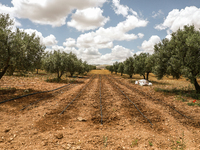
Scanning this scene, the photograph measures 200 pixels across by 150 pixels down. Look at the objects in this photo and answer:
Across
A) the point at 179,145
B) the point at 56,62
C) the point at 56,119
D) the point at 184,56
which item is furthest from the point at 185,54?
the point at 56,62

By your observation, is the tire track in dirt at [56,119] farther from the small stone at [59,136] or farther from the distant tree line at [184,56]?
the distant tree line at [184,56]

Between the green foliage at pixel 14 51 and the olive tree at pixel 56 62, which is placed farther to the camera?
the olive tree at pixel 56 62

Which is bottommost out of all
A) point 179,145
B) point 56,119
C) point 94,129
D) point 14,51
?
point 179,145

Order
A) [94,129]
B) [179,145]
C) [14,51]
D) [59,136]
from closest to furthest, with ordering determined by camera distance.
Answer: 1. [179,145]
2. [59,136]
3. [94,129]
4. [14,51]

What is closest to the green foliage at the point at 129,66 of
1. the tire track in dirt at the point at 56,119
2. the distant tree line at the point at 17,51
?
the distant tree line at the point at 17,51

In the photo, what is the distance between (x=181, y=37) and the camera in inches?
674

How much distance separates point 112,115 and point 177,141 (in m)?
4.91

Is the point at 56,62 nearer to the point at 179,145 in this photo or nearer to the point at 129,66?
the point at 129,66

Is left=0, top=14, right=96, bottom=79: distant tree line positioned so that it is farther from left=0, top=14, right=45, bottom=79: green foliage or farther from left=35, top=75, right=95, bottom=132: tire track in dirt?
left=35, top=75, right=95, bottom=132: tire track in dirt

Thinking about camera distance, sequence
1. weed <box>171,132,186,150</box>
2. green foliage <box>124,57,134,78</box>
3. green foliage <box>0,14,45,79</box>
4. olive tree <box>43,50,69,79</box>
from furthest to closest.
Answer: green foliage <box>124,57,134,78</box> < olive tree <box>43,50,69,79</box> < green foliage <box>0,14,45,79</box> < weed <box>171,132,186,150</box>

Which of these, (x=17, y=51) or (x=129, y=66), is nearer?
(x=17, y=51)

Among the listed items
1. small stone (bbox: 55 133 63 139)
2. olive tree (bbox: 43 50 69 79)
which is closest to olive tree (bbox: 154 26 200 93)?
small stone (bbox: 55 133 63 139)

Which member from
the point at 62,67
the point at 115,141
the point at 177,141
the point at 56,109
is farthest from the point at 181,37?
the point at 62,67

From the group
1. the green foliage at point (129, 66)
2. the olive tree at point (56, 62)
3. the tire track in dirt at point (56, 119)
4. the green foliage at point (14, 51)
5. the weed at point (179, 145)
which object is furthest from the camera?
the green foliage at point (129, 66)
